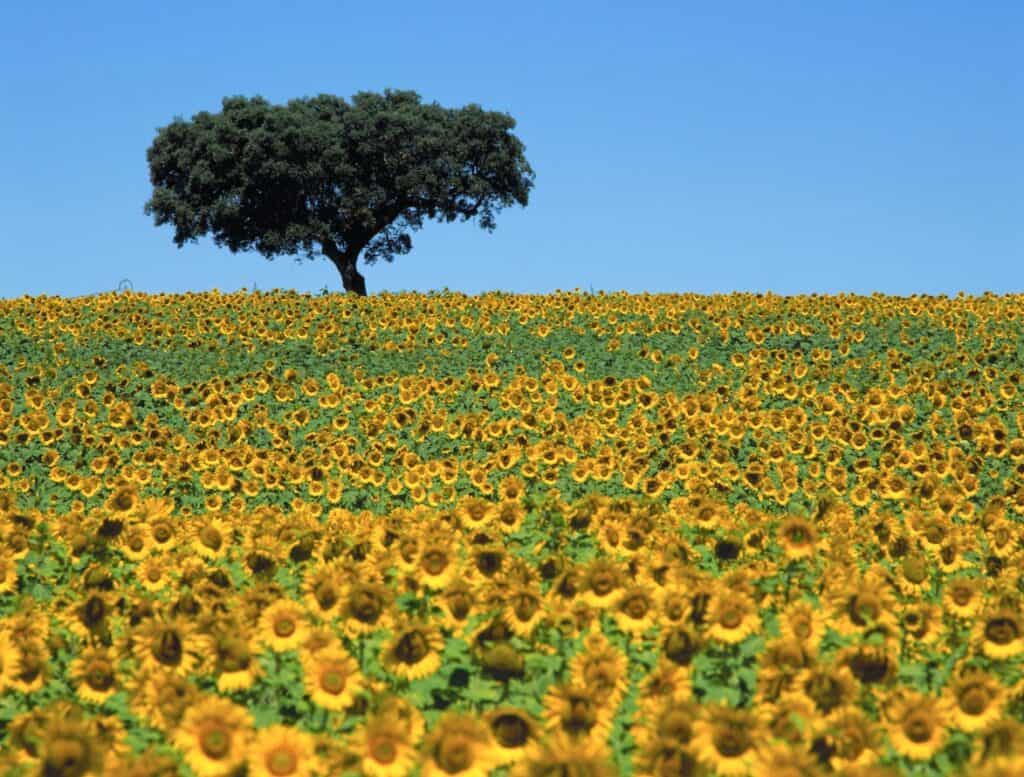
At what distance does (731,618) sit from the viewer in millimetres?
7027

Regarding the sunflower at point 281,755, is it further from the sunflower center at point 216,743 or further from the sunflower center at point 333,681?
the sunflower center at point 333,681

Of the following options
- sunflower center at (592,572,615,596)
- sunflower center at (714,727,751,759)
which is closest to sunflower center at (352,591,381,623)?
sunflower center at (592,572,615,596)

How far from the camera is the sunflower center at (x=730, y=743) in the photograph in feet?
17.2

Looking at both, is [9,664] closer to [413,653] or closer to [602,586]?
[413,653]

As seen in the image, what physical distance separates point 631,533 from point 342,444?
674cm

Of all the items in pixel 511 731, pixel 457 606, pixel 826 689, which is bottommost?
pixel 511 731

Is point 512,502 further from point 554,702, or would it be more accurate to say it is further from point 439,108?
point 439,108

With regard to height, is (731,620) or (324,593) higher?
(324,593)

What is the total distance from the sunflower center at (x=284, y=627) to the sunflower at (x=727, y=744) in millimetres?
2572

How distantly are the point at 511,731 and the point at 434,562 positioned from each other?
2519mm

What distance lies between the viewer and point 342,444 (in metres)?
15.2

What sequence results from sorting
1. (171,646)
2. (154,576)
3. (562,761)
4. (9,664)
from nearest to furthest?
(562,761), (171,646), (9,664), (154,576)

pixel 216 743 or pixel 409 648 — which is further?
pixel 409 648

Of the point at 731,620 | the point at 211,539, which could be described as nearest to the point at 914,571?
the point at 731,620
